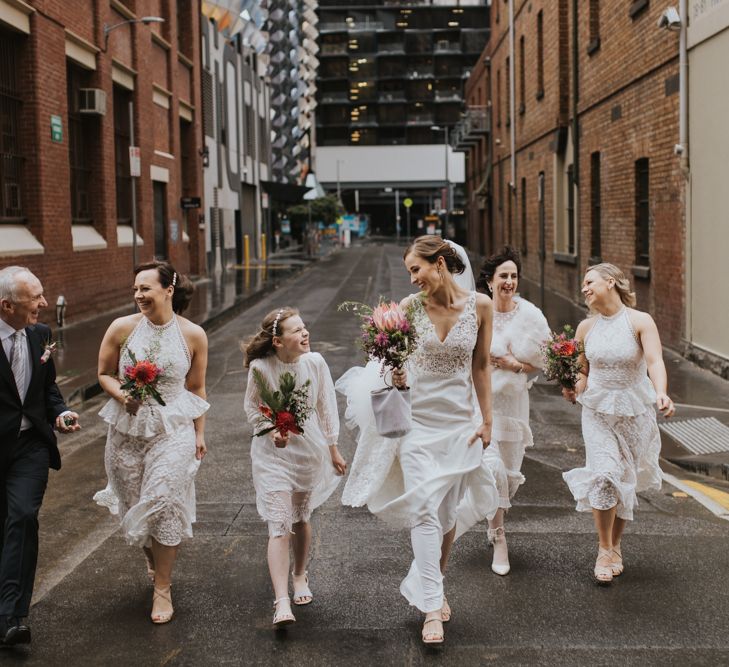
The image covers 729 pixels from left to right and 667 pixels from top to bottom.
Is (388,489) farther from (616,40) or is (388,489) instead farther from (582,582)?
(616,40)

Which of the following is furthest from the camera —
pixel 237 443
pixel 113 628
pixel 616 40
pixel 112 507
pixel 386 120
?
pixel 386 120

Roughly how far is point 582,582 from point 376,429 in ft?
5.33

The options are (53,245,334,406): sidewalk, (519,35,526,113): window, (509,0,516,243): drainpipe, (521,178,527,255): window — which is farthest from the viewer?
(509,0,516,243): drainpipe

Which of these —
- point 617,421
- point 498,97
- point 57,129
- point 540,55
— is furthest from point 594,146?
point 498,97

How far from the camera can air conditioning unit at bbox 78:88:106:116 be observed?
2274 centimetres

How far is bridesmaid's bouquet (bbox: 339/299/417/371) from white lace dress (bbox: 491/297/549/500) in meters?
1.45

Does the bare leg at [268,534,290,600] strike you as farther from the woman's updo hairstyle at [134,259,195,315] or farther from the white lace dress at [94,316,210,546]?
the woman's updo hairstyle at [134,259,195,315]

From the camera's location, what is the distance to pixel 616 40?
19.3 m

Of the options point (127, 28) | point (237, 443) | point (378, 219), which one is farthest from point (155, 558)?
point (378, 219)

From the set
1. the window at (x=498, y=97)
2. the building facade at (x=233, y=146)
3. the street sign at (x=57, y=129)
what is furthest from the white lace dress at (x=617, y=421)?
the window at (x=498, y=97)

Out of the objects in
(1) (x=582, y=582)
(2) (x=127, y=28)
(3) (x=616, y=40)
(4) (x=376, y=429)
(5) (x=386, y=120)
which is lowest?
(1) (x=582, y=582)

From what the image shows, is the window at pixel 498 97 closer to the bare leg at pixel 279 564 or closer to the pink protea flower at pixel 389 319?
the pink protea flower at pixel 389 319

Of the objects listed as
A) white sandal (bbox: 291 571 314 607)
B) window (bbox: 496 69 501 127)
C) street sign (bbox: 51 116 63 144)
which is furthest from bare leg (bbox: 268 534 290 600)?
window (bbox: 496 69 501 127)

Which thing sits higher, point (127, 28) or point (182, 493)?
point (127, 28)
